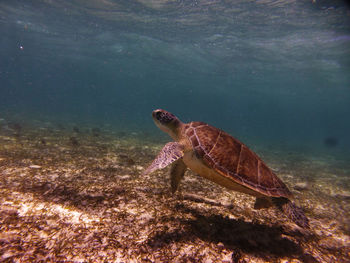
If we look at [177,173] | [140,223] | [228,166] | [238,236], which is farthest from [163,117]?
[238,236]

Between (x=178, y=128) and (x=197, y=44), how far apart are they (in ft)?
86.8

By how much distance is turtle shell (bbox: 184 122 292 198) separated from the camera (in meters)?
3.11

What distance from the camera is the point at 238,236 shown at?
288 centimetres

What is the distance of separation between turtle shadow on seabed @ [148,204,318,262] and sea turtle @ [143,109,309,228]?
436 mm

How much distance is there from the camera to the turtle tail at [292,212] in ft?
9.47

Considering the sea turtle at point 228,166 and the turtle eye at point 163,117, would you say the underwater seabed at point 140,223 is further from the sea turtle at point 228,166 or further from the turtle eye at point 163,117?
the turtle eye at point 163,117

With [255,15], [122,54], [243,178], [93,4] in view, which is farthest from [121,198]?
[122,54]

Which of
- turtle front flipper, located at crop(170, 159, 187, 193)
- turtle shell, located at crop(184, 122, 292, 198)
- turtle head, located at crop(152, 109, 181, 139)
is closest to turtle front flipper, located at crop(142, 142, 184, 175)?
turtle shell, located at crop(184, 122, 292, 198)

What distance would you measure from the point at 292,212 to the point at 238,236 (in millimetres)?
1070

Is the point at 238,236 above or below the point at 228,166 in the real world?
below

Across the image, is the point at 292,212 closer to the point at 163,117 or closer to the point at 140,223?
the point at 140,223

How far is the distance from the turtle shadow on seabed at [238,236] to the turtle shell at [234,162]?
727mm

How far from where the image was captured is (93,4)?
60.8 ft

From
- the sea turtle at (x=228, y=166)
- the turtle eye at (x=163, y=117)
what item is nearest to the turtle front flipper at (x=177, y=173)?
the sea turtle at (x=228, y=166)
